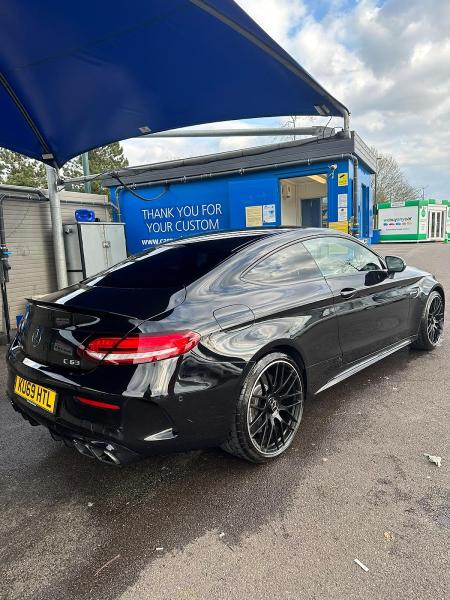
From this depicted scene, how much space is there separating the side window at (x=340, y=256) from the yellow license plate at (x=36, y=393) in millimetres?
2118

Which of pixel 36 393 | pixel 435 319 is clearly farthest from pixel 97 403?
pixel 435 319

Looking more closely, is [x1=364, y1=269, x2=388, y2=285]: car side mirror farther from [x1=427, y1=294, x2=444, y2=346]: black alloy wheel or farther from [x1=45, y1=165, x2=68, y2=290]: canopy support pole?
[x1=45, y1=165, x2=68, y2=290]: canopy support pole

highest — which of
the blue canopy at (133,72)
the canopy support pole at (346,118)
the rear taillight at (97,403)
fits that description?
the blue canopy at (133,72)

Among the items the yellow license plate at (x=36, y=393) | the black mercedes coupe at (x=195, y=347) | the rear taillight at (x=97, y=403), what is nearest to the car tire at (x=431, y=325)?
the black mercedes coupe at (x=195, y=347)

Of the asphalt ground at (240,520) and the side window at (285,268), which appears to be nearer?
the asphalt ground at (240,520)

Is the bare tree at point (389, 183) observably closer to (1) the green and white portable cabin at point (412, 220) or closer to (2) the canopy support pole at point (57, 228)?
(1) the green and white portable cabin at point (412, 220)

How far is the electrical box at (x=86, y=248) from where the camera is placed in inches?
311

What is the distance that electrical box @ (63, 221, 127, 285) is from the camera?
7887 mm

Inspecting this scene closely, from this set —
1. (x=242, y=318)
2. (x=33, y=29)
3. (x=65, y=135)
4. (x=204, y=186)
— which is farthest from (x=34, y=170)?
(x=242, y=318)

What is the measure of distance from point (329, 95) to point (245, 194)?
16.1ft

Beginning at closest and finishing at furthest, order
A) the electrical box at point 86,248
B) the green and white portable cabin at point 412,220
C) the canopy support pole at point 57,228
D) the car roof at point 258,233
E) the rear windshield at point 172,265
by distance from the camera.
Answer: the rear windshield at point 172,265 → the car roof at point 258,233 → the canopy support pole at point 57,228 → the electrical box at point 86,248 → the green and white portable cabin at point 412,220

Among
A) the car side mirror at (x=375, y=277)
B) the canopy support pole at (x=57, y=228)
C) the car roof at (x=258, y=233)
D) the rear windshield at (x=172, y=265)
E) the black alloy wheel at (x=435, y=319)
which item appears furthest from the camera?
the canopy support pole at (x=57, y=228)

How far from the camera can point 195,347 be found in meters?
2.19

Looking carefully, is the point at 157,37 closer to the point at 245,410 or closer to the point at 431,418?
the point at 245,410
